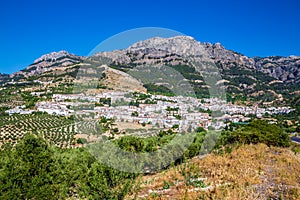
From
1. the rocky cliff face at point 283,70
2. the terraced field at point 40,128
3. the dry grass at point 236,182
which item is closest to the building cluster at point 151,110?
the terraced field at point 40,128

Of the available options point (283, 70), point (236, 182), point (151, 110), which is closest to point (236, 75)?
point (283, 70)

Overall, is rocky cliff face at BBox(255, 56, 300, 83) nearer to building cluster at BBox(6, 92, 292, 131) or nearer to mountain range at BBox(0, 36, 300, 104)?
mountain range at BBox(0, 36, 300, 104)

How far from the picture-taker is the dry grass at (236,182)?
14.7 feet

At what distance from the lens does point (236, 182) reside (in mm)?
5098

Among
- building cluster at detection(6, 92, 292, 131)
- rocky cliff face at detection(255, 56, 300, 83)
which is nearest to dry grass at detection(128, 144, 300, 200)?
building cluster at detection(6, 92, 292, 131)

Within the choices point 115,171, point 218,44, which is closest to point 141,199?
point 115,171

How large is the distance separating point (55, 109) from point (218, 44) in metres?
129

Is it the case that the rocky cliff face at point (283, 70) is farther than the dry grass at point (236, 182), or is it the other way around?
the rocky cliff face at point (283, 70)

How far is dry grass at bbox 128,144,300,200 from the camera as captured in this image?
4.48m

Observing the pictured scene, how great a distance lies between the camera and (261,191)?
15.2 feet

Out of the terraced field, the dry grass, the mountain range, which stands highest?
the mountain range

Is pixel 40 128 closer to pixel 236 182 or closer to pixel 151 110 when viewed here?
pixel 151 110

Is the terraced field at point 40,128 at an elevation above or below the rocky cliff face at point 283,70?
below

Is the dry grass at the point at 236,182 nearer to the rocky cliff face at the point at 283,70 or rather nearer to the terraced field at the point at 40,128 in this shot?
the terraced field at the point at 40,128
